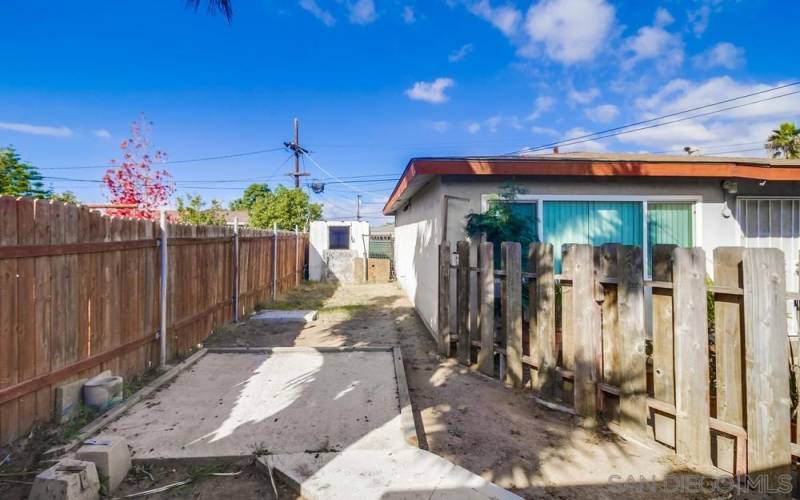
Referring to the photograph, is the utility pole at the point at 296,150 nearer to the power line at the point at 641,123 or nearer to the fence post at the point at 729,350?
the power line at the point at 641,123

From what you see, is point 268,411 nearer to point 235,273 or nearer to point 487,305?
point 487,305

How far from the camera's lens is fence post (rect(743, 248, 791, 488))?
231 centimetres

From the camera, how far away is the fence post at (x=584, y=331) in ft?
11.0

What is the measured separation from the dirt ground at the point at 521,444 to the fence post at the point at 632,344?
0.20 metres

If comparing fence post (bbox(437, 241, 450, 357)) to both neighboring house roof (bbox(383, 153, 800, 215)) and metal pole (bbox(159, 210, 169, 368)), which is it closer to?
neighboring house roof (bbox(383, 153, 800, 215))

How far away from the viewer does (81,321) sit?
3.48 metres

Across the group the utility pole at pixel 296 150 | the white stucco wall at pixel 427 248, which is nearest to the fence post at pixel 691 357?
the white stucco wall at pixel 427 248

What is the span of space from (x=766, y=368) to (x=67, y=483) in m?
4.05

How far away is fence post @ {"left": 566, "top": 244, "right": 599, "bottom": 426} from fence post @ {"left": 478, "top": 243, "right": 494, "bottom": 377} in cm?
115

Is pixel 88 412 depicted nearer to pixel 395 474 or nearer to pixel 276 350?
pixel 276 350

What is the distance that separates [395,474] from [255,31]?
454 inches

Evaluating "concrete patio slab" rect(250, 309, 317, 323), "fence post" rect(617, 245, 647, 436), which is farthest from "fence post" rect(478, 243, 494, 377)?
"concrete patio slab" rect(250, 309, 317, 323)

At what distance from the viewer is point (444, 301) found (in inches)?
219

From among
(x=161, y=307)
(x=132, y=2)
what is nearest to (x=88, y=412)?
(x=161, y=307)
